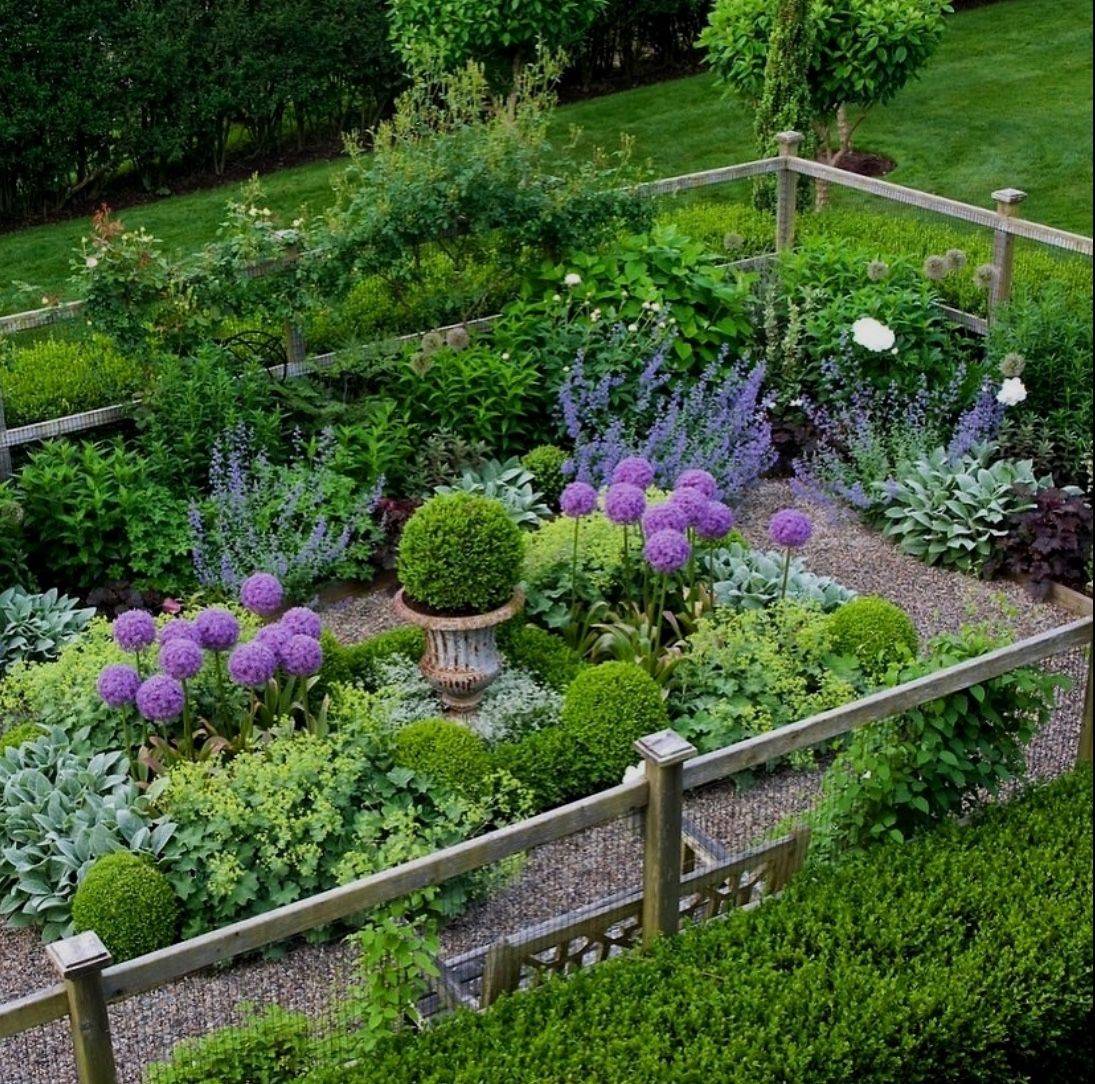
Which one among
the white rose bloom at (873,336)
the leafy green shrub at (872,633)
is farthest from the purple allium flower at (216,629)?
the white rose bloom at (873,336)

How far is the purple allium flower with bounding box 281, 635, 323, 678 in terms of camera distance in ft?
18.1

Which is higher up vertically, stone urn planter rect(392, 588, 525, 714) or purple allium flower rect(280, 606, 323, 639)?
purple allium flower rect(280, 606, 323, 639)

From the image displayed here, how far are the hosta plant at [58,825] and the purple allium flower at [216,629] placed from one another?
531 millimetres

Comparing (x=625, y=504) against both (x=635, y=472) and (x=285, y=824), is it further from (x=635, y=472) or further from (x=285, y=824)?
(x=285, y=824)

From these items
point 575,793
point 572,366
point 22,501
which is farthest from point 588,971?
point 572,366

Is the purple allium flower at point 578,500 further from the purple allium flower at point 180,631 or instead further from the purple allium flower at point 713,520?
the purple allium flower at point 180,631

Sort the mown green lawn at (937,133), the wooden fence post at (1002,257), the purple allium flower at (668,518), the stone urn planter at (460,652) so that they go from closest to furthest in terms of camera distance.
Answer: the stone urn planter at (460,652)
the purple allium flower at (668,518)
the wooden fence post at (1002,257)
the mown green lawn at (937,133)

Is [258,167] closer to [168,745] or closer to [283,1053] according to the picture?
[168,745]

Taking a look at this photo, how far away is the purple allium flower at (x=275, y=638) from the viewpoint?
5.52 metres

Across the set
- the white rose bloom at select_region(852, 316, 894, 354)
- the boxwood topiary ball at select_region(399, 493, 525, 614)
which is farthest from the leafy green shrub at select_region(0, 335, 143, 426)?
the white rose bloom at select_region(852, 316, 894, 354)

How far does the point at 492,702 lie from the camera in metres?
6.16

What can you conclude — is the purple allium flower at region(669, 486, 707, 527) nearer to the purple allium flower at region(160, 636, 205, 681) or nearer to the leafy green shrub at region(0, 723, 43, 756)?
the purple allium flower at region(160, 636, 205, 681)

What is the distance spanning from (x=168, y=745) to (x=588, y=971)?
6.29 ft

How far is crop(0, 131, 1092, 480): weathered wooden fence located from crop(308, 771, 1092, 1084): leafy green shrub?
11.9 ft
